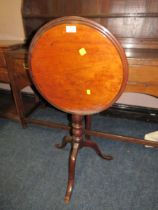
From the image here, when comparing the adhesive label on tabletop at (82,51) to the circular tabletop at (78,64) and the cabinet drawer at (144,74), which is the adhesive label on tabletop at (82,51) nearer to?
the circular tabletop at (78,64)

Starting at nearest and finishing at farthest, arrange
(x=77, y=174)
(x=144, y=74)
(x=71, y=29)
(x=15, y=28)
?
(x=71, y=29)
(x=144, y=74)
(x=77, y=174)
(x=15, y=28)

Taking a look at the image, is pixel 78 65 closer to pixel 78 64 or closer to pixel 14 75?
pixel 78 64

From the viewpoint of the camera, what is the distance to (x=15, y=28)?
2.04m

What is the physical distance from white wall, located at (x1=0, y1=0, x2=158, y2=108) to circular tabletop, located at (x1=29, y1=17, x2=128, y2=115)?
1071 mm

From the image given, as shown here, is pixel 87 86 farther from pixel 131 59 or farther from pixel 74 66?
pixel 131 59

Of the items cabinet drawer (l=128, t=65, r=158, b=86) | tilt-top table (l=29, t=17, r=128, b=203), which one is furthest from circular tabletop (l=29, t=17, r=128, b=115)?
cabinet drawer (l=128, t=65, r=158, b=86)

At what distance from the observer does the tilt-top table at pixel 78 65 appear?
0.81 m

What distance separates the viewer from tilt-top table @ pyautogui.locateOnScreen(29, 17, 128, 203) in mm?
806

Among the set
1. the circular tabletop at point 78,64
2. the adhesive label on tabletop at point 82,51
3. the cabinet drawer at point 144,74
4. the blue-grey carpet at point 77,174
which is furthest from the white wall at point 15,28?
the adhesive label on tabletop at point 82,51

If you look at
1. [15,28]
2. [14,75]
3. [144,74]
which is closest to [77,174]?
[144,74]

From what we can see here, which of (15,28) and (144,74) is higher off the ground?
(15,28)

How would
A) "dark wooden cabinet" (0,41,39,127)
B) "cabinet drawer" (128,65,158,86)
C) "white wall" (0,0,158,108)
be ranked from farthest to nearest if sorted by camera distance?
"white wall" (0,0,158,108) < "dark wooden cabinet" (0,41,39,127) < "cabinet drawer" (128,65,158,86)

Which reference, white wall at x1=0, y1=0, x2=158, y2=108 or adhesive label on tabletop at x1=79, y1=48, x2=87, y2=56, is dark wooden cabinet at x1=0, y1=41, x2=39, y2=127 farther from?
adhesive label on tabletop at x1=79, y1=48, x2=87, y2=56

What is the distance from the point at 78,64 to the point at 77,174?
0.95 meters
